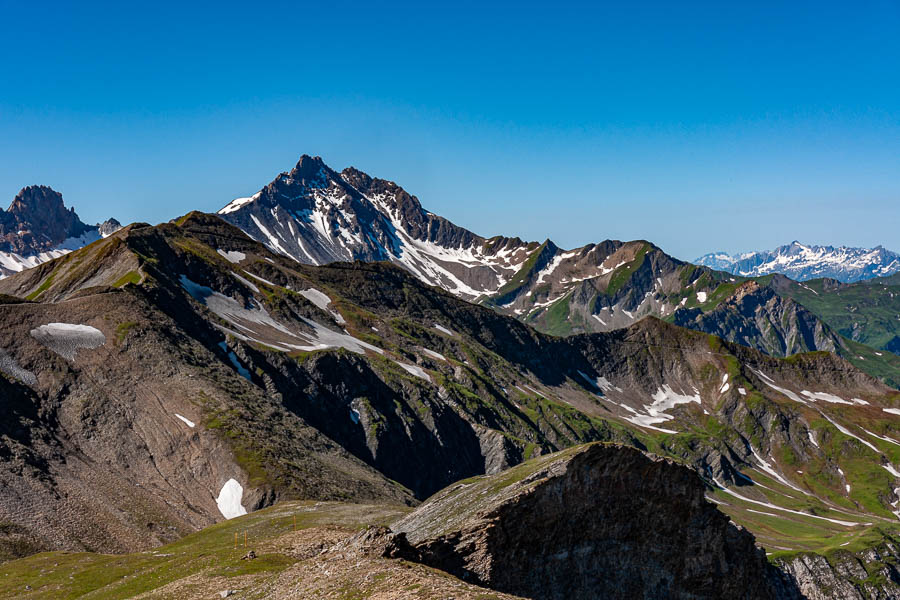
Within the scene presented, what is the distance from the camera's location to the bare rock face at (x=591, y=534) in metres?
35.9

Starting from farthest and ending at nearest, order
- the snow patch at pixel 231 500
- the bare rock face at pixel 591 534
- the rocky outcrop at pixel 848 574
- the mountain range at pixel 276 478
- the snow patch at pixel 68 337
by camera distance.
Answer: the rocky outcrop at pixel 848 574 → the snow patch at pixel 68 337 → the snow patch at pixel 231 500 → the mountain range at pixel 276 478 → the bare rock face at pixel 591 534

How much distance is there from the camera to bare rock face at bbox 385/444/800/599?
3588cm

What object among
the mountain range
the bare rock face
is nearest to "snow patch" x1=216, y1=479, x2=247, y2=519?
the mountain range

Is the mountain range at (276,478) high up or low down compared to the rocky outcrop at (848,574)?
up

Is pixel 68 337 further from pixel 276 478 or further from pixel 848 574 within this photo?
pixel 848 574

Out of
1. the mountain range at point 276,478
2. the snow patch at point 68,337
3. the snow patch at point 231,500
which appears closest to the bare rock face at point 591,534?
the mountain range at point 276,478

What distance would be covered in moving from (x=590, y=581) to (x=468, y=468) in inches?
5654

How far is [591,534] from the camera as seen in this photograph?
40312 mm

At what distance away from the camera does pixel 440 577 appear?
29734 mm

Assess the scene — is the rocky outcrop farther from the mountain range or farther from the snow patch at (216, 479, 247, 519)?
the snow patch at (216, 479, 247, 519)

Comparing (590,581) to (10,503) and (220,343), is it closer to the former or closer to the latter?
(10,503)

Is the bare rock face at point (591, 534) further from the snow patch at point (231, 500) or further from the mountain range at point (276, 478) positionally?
the snow patch at point (231, 500)

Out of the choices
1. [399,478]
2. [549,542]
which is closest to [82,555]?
[549,542]

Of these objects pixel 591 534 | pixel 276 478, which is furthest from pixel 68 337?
pixel 591 534
